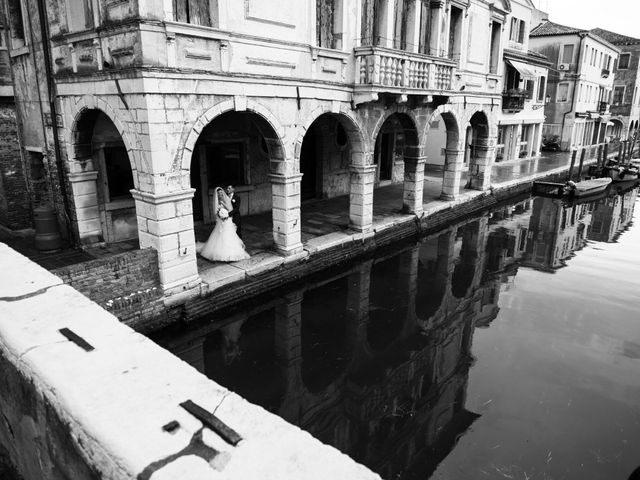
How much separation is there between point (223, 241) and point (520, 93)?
69.1 ft

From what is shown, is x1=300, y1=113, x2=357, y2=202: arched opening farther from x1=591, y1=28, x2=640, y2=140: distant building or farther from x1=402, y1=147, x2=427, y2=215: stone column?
x1=591, y1=28, x2=640, y2=140: distant building

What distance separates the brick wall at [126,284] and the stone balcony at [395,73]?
6.56 m

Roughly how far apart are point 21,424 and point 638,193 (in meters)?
28.4

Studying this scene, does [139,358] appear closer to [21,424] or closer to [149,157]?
[21,424]

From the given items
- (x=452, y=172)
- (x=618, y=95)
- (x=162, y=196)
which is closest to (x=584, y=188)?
(x=452, y=172)

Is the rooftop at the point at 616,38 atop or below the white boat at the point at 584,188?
atop

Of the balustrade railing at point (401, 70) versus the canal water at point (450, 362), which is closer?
the canal water at point (450, 362)

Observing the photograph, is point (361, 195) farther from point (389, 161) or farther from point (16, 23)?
point (16, 23)

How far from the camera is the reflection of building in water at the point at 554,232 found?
13.1 m

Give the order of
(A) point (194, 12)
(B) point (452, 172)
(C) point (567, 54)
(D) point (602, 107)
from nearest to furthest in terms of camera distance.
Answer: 1. (A) point (194, 12)
2. (B) point (452, 172)
3. (C) point (567, 54)
4. (D) point (602, 107)

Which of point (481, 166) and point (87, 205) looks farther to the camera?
point (481, 166)

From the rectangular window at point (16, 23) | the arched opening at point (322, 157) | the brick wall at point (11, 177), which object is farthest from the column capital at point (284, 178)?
the rectangular window at point (16, 23)

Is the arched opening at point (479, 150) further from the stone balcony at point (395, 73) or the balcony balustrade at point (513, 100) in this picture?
the balcony balustrade at point (513, 100)

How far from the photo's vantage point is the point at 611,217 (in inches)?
732
